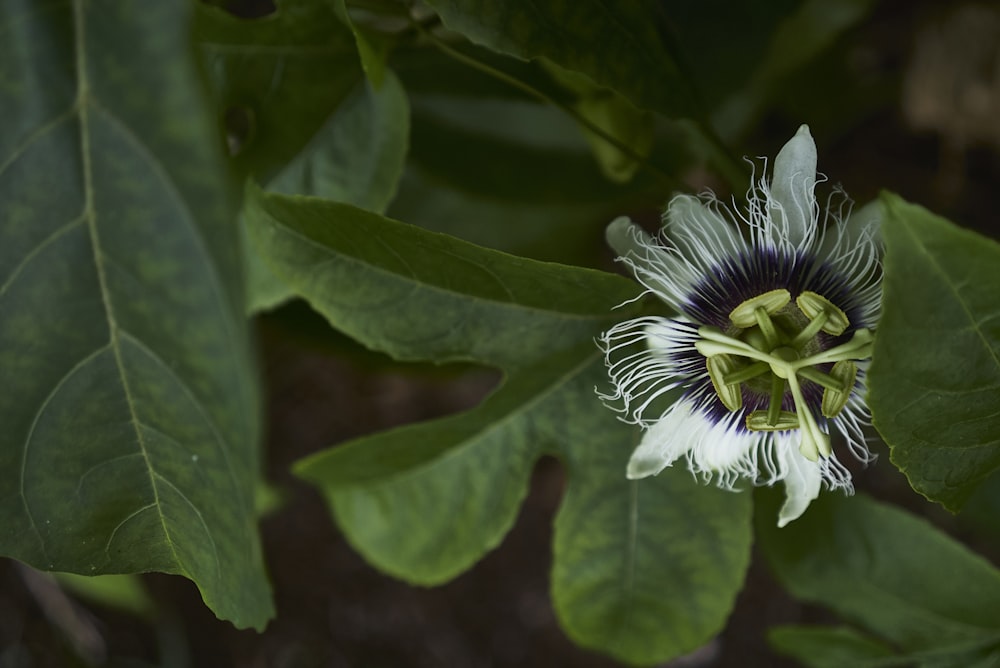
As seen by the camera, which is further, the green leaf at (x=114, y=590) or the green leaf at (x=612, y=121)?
the green leaf at (x=114, y=590)

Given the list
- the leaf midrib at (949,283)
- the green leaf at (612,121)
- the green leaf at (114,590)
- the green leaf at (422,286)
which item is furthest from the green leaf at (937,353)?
the green leaf at (114,590)

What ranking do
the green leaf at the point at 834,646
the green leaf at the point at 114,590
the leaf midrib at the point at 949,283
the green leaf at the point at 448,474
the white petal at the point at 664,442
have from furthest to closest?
the green leaf at the point at 114,590, the green leaf at the point at 834,646, the green leaf at the point at 448,474, the white petal at the point at 664,442, the leaf midrib at the point at 949,283

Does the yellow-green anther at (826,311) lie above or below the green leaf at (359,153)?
above

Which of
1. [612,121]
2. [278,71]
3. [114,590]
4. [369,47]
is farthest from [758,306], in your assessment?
[114,590]

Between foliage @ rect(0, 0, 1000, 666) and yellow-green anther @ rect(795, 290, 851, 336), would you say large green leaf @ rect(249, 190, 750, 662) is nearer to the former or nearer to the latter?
foliage @ rect(0, 0, 1000, 666)

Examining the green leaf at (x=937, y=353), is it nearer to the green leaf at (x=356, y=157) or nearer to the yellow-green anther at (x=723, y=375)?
the yellow-green anther at (x=723, y=375)

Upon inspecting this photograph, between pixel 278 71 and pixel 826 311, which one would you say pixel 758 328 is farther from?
pixel 278 71
